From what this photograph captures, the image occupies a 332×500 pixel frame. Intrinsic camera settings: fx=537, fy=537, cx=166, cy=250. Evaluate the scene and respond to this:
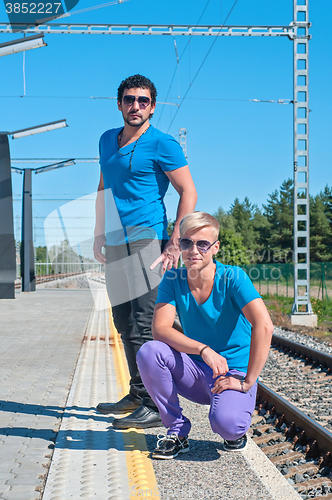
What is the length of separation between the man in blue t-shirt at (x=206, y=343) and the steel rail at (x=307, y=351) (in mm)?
4519

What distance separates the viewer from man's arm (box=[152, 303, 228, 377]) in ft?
9.37

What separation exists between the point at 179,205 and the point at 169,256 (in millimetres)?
353

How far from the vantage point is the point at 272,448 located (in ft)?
12.1

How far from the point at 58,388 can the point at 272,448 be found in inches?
84.2

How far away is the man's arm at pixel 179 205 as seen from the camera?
3.39 m

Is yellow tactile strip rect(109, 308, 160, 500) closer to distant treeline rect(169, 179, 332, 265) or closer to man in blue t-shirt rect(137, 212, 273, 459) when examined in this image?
man in blue t-shirt rect(137, 212, 273, 459)

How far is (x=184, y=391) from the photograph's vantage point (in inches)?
124

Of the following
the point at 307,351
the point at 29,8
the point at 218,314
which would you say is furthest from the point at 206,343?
the point at 29,8

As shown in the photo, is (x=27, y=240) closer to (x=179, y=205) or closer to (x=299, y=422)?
(x=299, y=422)

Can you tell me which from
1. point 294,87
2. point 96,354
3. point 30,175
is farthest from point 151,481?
point 30,175

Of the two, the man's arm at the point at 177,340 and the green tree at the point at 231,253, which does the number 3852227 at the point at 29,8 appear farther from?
the green tree at the point at 231,253

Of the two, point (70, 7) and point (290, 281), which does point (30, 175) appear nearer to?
point (70, 7)

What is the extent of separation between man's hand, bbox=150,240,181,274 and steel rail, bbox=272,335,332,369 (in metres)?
4.52

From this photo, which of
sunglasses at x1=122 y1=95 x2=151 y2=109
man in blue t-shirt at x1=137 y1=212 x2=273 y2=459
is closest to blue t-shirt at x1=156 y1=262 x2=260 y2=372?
man in blue t-shirt at x1=137 y1=212 x2=273 y2=459
